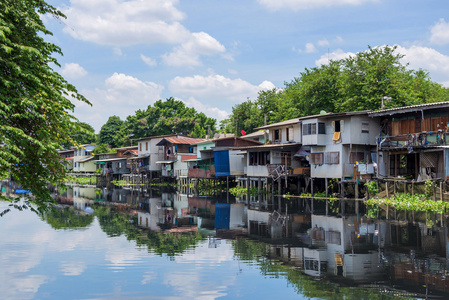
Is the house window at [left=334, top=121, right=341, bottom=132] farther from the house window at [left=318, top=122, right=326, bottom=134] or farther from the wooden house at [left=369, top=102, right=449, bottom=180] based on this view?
the wooden house at [left=369, top=102, right=449, bottom=180]

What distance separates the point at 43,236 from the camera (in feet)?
78.0

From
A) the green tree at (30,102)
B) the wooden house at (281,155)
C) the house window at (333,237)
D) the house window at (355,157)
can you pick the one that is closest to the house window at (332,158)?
the house window at (355,157)

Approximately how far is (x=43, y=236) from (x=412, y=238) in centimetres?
1920

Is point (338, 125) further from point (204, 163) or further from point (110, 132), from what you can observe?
point (110, 132)

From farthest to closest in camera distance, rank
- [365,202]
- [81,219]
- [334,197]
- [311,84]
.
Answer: [311,84] → [334,197] → [365,202] → [81,219]

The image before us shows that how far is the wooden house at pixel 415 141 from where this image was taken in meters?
32.4

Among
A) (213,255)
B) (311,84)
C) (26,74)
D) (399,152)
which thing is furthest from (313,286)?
(311,84)

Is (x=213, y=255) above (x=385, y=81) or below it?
below

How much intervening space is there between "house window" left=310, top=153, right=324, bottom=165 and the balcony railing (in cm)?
575

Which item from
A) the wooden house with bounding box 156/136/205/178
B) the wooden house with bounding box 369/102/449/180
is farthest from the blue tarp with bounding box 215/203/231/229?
the wooden house with bounding box 156/136/205/178

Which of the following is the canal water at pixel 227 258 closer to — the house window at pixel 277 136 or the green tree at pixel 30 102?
the green tree at pixel 30 102

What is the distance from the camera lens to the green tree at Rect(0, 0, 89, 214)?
31.6 feet

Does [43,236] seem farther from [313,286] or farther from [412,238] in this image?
[412,238]

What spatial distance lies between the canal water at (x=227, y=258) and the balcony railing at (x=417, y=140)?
7.68 meters
